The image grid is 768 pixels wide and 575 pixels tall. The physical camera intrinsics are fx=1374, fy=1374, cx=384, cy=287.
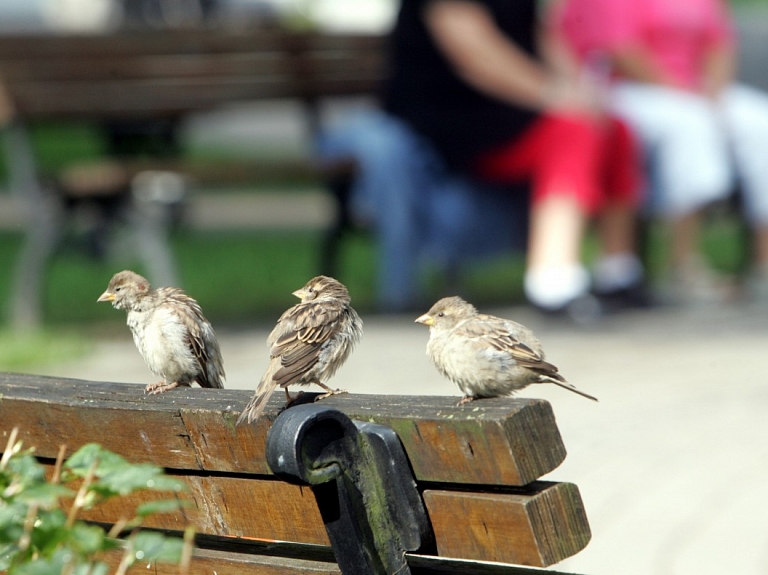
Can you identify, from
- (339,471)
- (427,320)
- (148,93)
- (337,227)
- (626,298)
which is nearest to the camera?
(339,471)

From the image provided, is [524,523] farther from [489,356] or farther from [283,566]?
[489,356]

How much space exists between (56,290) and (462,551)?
983cm

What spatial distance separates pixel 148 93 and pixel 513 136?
2.64 metres

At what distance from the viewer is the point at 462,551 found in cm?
227

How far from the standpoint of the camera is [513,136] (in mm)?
9219

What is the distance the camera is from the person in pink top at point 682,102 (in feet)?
32.1

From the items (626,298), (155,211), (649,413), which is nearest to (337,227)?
(155,211)

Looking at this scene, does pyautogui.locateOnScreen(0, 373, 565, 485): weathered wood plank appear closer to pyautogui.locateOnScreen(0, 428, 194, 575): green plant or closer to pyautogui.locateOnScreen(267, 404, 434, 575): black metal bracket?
pyautogui.locateOnScreen(267, 404, 434, 575): black metal bracket

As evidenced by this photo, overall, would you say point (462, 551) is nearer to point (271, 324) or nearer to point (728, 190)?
point (271, 324)

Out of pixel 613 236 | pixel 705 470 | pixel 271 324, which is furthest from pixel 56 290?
pixel 705 470

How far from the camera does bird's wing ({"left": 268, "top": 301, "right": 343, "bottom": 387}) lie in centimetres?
306

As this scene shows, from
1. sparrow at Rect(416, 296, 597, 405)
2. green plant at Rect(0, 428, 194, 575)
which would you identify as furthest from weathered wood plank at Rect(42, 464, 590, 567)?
sparrow at Rect(416, 296, 597, 405)

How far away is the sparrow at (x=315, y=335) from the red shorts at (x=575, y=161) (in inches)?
225

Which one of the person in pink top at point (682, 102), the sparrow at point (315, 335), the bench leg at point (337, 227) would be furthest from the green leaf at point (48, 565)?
the person in pink top at point (682, 102)
